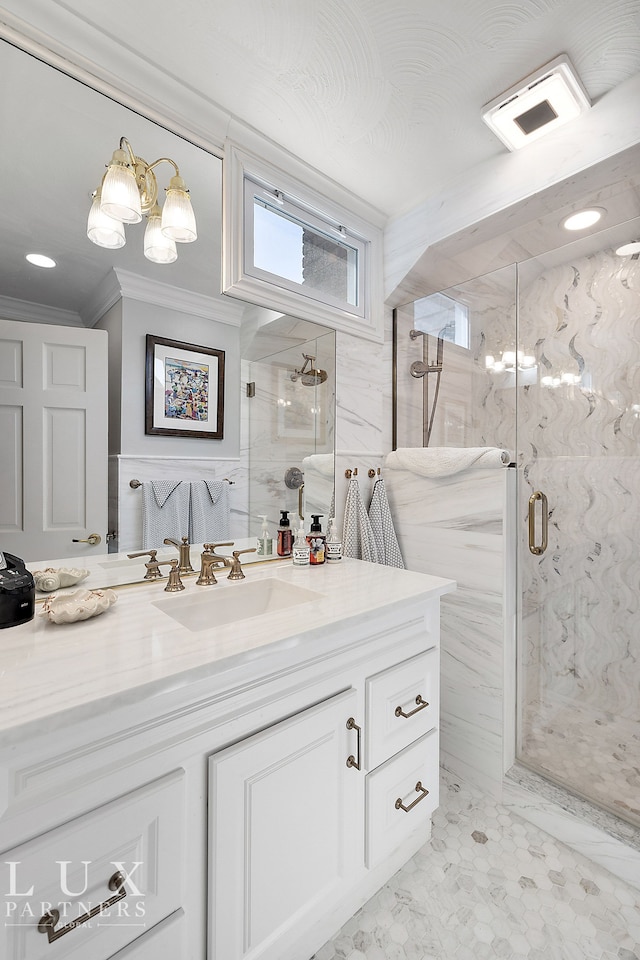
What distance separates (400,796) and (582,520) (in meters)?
1.17

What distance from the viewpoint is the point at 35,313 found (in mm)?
1134

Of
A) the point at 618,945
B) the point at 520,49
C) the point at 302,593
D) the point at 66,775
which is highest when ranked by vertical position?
the point at 520,49

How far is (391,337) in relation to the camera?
6.75 ft

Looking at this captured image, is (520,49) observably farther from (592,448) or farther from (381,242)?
(592,448)

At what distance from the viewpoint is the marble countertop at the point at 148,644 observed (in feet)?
2.17

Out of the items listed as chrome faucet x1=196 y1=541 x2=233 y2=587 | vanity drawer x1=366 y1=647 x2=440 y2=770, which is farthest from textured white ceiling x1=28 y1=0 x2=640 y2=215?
vanity drawer x1=366 y1=647 x2=440 y2=770

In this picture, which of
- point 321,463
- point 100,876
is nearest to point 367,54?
point 321,463

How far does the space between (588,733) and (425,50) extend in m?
2.32

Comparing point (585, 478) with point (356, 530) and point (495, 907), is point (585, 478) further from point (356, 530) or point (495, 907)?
point (495, 907)

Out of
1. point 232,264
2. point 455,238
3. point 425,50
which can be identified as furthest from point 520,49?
point 232,264

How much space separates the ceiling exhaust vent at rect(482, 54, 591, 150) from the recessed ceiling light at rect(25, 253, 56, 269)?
55.4 inches

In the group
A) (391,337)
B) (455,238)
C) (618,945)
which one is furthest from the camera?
(391,337)

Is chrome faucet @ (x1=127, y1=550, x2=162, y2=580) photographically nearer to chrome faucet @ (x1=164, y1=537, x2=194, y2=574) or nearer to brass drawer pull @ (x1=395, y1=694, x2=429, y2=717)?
chrome faucet @ (x1=164, y1=537, x2=194, y2=574)

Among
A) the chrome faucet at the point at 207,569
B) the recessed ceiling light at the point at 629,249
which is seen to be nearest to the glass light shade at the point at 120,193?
the chrome faucet at the point at 207,569
